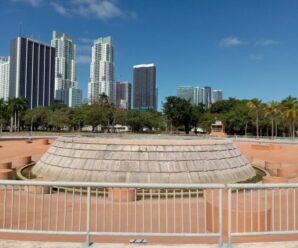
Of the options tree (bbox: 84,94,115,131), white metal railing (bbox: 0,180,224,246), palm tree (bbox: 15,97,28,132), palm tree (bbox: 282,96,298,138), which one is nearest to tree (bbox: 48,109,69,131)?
tree (bbox: 84,94,115,131)

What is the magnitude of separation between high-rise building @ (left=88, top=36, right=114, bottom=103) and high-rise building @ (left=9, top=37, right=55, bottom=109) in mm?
38358

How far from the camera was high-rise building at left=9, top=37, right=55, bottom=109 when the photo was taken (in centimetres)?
12662

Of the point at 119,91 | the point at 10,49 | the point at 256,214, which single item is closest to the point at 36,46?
the point at 10,49

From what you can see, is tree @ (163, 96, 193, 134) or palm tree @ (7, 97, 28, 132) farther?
palm tree @ (7, 97, 28, 132)

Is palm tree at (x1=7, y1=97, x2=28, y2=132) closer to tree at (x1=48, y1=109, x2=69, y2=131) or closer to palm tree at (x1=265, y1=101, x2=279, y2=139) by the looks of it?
tree at (x1=48, y1=109, x2=69, y2=131)

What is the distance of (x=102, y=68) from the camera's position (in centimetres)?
18125

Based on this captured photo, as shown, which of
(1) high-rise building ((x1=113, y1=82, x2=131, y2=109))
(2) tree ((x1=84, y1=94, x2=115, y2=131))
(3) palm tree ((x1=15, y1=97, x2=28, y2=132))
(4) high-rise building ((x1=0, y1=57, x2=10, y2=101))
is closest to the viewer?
(2) tree ((x1=84, y1=94, x2=115, y2=131))

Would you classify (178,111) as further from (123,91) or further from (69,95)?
(69,95)

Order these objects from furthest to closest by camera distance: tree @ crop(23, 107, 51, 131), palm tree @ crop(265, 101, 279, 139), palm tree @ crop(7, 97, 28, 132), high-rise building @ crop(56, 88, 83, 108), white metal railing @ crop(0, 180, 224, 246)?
high-rise building @ crop(56, 88, 83, 108), tree @ crop(23, 107, 51, 131), palm tree @ crop(7, 97, 28, 132), palm tree @ crop(265, 101, 279, 139), white metal railing @ crop(0, 180, 224, 246)

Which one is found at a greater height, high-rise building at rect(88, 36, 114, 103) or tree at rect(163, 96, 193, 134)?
high-rise building at rect(88, 36, 114, 103)

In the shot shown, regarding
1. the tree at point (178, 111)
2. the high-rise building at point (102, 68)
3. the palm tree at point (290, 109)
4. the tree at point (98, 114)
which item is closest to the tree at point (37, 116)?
the tree at point (98, 114)

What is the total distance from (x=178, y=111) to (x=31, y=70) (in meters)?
83.2

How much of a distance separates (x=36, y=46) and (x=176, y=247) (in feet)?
459

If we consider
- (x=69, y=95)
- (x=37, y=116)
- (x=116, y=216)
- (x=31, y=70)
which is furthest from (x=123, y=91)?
(x=116, y=216)
